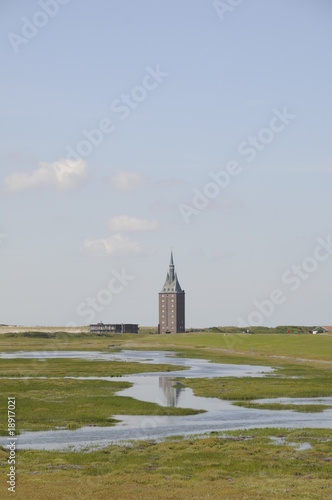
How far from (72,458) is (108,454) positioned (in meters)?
2.01

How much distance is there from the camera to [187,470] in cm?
3484

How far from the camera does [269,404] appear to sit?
58.9 m

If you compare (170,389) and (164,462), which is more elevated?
(170,389)

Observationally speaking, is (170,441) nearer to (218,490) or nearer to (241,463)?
(241,463)

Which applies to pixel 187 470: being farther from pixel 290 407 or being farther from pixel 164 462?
pixel 290 407

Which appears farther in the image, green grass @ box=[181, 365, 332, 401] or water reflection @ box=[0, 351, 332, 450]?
green grass @ box=[181, 365, 332, 401]

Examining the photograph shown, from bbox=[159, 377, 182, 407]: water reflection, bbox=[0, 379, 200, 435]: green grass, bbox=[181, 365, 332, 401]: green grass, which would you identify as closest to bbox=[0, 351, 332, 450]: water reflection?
bbox=[159, 377, 182, 407]: water reflection

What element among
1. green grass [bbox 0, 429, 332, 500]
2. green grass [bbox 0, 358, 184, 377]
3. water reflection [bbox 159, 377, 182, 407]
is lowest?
green grass [bbox 0, 429, 332, 500]

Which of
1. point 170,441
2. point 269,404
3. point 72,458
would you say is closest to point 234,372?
point 269,404

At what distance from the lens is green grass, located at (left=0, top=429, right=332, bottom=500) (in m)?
30.5

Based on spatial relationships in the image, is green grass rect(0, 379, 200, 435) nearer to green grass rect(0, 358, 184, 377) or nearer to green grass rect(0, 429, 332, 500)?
green grass rect(0, 429, 332, 500)

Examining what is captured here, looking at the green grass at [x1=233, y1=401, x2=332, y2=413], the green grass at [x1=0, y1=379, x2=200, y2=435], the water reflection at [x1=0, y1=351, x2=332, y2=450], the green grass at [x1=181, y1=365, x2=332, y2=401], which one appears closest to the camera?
the water reflection at [x1=0, y1=351, x2=332, y2=450]

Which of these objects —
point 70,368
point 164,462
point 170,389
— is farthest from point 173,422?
point 70,368

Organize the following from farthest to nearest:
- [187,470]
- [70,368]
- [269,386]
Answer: [70,368] < [269,386] < [187,470]
